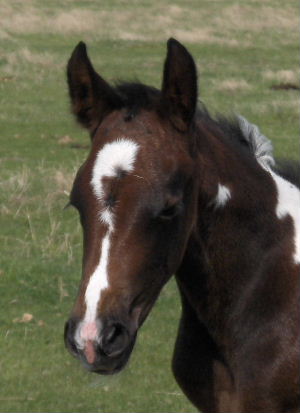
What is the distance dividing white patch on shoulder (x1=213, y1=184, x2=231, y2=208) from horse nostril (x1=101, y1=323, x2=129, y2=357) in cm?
77

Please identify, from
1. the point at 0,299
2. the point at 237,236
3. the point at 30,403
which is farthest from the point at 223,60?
the point at 237,236

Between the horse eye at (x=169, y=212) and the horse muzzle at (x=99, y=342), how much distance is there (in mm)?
445

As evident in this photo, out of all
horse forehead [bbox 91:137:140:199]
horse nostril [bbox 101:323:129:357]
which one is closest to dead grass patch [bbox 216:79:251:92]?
horse forehead [bbox 91:137:140:199]

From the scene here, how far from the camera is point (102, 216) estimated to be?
3.96m

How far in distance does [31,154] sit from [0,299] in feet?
21.9

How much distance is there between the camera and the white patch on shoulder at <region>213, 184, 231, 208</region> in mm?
4352

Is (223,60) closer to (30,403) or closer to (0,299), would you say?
(0,299)

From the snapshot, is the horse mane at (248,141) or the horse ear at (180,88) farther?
the horse mane at (248,141)

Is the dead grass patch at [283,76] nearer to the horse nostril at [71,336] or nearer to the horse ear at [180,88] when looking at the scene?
the horse ear at [180,88]

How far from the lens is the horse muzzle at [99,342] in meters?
3.79

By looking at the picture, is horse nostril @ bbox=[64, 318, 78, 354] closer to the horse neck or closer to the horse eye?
the horse eye

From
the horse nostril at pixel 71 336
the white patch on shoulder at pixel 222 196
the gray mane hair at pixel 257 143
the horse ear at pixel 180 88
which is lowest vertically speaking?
the horse nostril at pixel 71 336

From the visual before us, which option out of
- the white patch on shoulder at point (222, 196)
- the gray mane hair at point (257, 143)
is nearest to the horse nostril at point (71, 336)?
the white patch on shoulder at point (222, 196)

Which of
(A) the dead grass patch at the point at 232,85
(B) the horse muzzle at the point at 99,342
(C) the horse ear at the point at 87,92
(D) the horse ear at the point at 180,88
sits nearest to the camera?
(B) the horse muzzle at the point at 99,342
